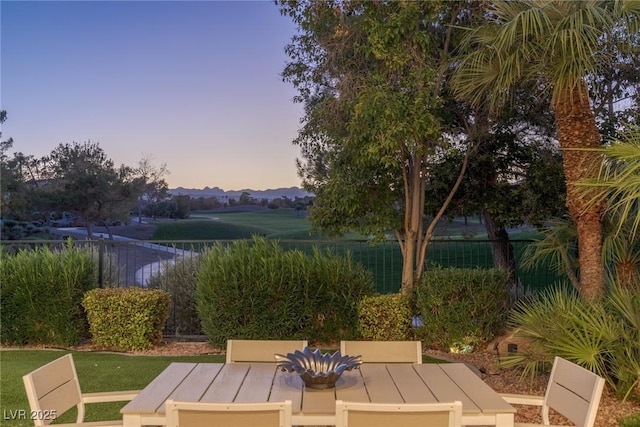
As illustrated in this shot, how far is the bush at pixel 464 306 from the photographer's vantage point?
281 inches

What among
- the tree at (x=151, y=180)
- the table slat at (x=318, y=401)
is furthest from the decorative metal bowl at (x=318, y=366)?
the tree at (x=151, y=180)

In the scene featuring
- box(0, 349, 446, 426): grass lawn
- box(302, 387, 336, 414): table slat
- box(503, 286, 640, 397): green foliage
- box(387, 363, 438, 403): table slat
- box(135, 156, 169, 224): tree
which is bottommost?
box(0, 349, 446, 426): grass lawn

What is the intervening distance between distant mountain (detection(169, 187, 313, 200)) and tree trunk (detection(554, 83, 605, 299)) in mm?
9399

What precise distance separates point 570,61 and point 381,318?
3.80 m

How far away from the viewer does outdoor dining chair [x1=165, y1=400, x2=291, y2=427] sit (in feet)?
7.55

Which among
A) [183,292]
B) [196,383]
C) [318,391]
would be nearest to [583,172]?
[318,391]

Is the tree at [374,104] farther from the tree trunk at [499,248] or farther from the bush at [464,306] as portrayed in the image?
the tree trunk at [499,248]

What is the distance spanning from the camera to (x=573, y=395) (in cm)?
298

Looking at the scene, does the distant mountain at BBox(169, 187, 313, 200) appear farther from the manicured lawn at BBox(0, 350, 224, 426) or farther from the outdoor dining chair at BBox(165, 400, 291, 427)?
the outdoor dining chair at BBox(165, 400, 291, 427)

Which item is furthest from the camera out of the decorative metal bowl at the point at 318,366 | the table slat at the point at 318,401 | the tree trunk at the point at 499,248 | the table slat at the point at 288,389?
the tree trunk at the point at 499,248

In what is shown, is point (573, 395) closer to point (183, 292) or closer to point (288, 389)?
point (288, 389)

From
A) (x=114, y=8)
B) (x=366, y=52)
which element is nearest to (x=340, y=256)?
(x=366, y=52)

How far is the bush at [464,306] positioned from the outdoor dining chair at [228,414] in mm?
5111

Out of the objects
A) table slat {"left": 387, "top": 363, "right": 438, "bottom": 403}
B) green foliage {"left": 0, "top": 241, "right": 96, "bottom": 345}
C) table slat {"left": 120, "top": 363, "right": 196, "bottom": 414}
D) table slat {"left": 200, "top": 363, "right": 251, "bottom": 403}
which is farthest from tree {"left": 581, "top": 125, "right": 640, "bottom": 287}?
green foliage {"left": 0, "top": 241, "right": 96, "bottom": 345}
